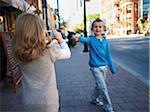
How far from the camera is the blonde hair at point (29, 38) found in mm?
2734

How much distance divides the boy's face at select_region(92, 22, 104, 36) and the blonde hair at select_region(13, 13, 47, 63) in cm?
240

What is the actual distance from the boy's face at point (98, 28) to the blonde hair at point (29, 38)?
2396 millimetres

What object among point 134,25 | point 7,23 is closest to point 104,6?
point 134,25

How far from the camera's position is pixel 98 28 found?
16.8 ft

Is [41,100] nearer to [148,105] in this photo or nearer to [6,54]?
[148,105]

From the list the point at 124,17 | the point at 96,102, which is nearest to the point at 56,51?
the point at 96,102

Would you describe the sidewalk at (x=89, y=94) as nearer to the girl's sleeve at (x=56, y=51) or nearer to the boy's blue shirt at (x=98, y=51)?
the boy's blue shirt at (x=98, y=51)

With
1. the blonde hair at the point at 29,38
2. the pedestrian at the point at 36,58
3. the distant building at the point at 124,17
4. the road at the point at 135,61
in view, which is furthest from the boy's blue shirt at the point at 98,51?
the distant building at the point at 124,17

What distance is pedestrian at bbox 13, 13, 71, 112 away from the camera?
9.02 feet

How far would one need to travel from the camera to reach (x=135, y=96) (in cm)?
649

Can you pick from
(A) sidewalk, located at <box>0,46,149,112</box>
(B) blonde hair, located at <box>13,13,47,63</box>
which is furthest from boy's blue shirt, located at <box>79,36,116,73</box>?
(B) blonde hair, located at <box>13,13,47,63</box>

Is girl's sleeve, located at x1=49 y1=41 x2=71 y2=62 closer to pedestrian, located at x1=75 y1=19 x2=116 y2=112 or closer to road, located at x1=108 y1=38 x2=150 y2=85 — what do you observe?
pedestrian, located at x1=75 y1=19 x2=116 y2=112

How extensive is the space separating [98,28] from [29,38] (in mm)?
2535

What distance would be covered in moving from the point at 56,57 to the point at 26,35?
1.19 feet
